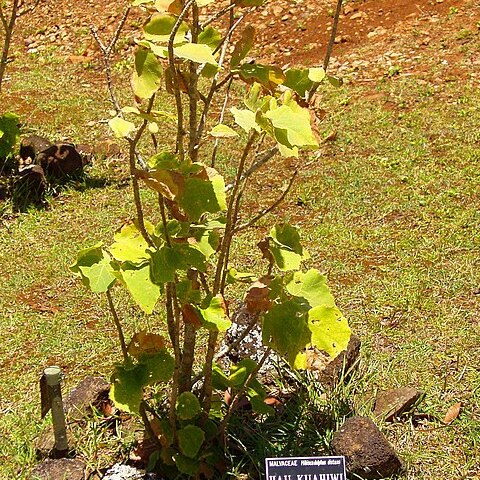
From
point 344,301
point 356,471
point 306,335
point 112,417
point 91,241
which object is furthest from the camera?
point 91,241

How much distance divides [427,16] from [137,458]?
18.6 ft

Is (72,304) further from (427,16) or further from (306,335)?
(427,16)

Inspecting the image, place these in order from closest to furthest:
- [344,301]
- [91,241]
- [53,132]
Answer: [344,301], [91,241], [53,132]

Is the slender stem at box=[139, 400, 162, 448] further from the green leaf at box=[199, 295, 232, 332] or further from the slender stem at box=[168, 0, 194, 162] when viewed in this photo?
the slender stem at box=[168, 0, 194, 162]

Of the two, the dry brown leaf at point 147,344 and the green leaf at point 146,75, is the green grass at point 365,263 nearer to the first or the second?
the dry brown leaf at point 147,344

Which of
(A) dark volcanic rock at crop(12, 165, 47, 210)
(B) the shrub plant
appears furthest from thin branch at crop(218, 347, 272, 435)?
(A) dark volcanic rock at crop(12, 165, 47, 210)

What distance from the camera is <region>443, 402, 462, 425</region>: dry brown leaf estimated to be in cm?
276

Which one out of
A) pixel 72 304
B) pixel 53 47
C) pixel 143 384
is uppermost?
pixel 143 384

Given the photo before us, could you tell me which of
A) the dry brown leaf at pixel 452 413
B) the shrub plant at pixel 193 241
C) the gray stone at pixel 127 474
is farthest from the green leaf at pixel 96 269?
the dry brown leaf at pixel 452 413

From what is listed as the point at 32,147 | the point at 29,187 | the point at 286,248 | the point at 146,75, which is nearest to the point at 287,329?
the point at 286,248

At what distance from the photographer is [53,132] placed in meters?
5.95

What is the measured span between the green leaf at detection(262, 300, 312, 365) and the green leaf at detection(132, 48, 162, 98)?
65 cm

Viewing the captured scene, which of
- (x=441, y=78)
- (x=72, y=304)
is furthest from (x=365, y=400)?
(x=441, y=78)

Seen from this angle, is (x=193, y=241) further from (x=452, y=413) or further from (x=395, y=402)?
(x=452, y=413)
